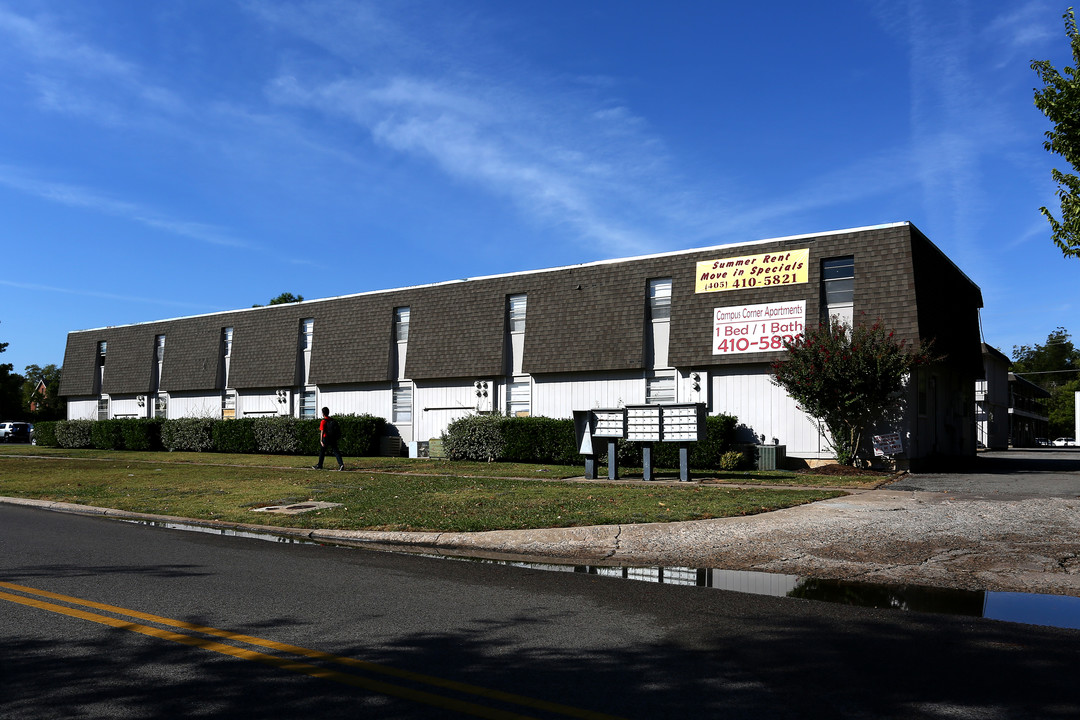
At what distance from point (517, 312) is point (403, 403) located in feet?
20.8

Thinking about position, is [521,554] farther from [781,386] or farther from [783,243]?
[783,243]

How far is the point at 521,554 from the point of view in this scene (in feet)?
32.4

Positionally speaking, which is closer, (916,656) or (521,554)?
(916,656)

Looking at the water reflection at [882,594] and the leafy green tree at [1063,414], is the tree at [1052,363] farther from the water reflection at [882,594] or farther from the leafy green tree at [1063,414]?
the water reflection at [882,594]

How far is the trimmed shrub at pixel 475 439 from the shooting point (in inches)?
1014

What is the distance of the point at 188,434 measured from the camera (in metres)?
35.0

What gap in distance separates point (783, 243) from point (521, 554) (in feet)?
53.0

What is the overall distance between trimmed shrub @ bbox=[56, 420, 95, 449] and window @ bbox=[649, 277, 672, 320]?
29299mm

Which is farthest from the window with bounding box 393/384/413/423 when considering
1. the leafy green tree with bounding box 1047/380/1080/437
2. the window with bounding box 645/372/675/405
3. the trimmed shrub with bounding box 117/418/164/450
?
the leafy green tree with bounding box 1047/380/1080/437

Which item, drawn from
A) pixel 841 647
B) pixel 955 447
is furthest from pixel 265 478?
pixel 955 447

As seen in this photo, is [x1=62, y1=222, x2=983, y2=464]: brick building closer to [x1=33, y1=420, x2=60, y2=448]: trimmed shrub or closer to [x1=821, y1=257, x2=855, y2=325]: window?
[x1=821, y1=257, x2=855, y2=325]: window

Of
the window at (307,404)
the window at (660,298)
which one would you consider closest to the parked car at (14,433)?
the window at (307,404)

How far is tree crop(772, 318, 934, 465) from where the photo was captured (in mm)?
20141

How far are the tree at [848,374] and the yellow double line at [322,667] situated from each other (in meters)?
17.4
